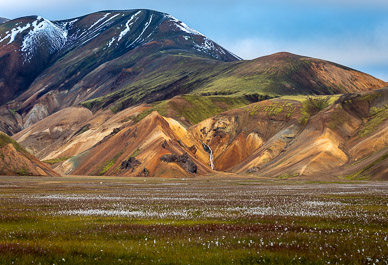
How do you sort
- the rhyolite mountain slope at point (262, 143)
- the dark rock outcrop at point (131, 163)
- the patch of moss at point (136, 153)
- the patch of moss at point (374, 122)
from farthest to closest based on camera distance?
1. the patch of moss at point (374, 122)
2. the patch of moss at point (136, 153)
3. the dark rock outcrop at point (131, 163)
4. the rhyolite mountain slope at point (262, 143)

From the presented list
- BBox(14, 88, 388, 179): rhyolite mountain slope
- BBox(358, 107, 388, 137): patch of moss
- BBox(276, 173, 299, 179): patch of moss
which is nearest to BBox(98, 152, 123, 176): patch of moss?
BBox(14, 88, 388, 179): rhyolite mountain slope

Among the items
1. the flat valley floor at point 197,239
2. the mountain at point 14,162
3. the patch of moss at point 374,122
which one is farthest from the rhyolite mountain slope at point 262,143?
the flat valley floor at point 197,239

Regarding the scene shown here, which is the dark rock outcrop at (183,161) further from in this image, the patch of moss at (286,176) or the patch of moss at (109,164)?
the patch of moss at (286,176)

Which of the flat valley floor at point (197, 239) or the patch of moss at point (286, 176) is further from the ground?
the flat valley floor at point (197, 239)

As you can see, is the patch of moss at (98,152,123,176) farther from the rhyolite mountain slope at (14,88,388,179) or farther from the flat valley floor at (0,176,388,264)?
the flat valley floor at (0,176,388,264)

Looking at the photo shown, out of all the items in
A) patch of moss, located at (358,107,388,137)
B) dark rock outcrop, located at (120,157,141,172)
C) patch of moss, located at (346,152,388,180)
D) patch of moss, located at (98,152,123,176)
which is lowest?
patch of moss, located at (98,152,123,176)

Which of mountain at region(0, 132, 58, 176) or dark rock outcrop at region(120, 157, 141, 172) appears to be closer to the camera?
mountain at region(0, 132, 58, 176)

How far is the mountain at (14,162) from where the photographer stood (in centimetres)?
11554

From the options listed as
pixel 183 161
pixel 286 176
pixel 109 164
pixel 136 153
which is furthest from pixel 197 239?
pixel 109 164

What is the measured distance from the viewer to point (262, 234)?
59.0 feet

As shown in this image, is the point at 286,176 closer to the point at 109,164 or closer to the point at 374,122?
the point at 374,122

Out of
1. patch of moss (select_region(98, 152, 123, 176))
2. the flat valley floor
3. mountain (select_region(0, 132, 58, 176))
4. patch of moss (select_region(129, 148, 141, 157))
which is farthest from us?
patch of moss (select_region(98, 152, 123, 176))

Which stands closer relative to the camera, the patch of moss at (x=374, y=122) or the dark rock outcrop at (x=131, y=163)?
the dark rock outcrop at (x=131, y=163)

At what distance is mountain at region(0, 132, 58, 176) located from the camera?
11554 centimetres
